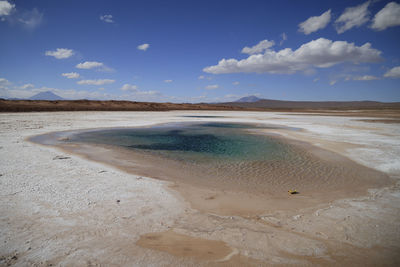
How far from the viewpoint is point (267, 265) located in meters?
3.35

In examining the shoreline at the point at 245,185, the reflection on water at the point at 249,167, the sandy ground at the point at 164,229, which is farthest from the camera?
the reflection on water at the point at 249,167

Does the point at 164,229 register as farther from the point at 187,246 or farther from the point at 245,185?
the point at 245,185

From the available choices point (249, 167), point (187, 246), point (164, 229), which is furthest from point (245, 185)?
point (187, 246)

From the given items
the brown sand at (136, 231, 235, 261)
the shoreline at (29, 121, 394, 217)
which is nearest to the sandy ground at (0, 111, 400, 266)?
the brown sand at (136, 231, 235, 261)

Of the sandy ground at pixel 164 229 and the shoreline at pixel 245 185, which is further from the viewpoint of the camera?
the shoreline at pixel 245 185

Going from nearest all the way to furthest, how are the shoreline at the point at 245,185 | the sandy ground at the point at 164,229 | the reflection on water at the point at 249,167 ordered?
the sandy ground at the point at 164,229
the shoreline at the point at 245,185
the reflection on water at the point at 249,167

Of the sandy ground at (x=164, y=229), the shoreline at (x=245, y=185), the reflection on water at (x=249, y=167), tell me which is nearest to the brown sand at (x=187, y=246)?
the sandy ground at (x=164, y=229)

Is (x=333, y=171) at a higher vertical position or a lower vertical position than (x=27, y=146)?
lower

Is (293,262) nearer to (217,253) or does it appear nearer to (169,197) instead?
(217,253)

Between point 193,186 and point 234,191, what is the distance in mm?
1249

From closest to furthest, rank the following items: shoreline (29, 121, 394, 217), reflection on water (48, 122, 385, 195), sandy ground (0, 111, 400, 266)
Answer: sandy ground (0, 111, 400, 266)
shoreline (29, 121, 394, 217)
reflection on water (48, 122, 385, 195)

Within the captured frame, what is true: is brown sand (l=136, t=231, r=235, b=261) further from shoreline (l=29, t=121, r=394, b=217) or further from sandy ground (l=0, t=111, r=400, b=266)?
shoreline (l=29, t=121, r=394, b=217)

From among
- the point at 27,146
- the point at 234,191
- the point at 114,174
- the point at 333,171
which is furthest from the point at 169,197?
the point at 27,146

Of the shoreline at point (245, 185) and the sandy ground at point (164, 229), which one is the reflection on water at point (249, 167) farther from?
the sandy ground at point (164, 229)
